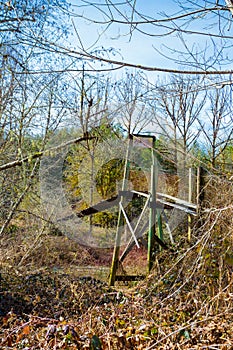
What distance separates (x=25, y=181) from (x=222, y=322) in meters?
3.58

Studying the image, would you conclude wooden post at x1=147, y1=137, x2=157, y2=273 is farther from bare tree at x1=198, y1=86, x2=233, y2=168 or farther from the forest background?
bare tree at x1=198, y1=86, x2=233, y2=168

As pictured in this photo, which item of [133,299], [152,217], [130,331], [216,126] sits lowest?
[133,299]

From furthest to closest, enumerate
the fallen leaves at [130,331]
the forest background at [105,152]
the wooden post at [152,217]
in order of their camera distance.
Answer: the wooden post at [152,217]
the forest background at [105,152]
the fallen leaves at [130,331]

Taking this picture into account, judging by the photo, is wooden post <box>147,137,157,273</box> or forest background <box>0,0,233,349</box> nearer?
forest background <box>0,0,233,349</box>

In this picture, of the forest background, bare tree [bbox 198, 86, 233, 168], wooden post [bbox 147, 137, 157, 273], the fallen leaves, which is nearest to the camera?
the fallen leaves

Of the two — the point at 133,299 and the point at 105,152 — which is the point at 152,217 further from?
A: the point at 105,152

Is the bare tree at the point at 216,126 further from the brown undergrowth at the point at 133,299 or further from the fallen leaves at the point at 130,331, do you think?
the fallen leaves at the point at 130,331

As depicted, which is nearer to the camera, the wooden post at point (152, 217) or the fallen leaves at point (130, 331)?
the fallen leaves at point (130, 331)

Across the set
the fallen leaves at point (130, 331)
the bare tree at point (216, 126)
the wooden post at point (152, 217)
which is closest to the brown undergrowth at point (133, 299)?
the fallen leaves at point (130, 331)

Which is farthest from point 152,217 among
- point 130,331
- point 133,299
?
point 130,331

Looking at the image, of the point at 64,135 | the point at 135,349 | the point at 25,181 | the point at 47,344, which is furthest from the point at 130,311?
the point at 64,135

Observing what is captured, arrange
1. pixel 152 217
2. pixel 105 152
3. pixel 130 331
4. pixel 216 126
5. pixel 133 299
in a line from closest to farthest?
pixel 130 331 → pixel 133 299 → pixel 152 217 → pixel 105 152 → pixel 216 126

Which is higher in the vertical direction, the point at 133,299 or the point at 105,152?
the point at 105,152

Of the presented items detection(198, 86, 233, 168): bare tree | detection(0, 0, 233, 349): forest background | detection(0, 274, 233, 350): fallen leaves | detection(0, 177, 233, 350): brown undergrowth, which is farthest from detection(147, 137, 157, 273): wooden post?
detection(198, 86, 233, 168): bare tree
